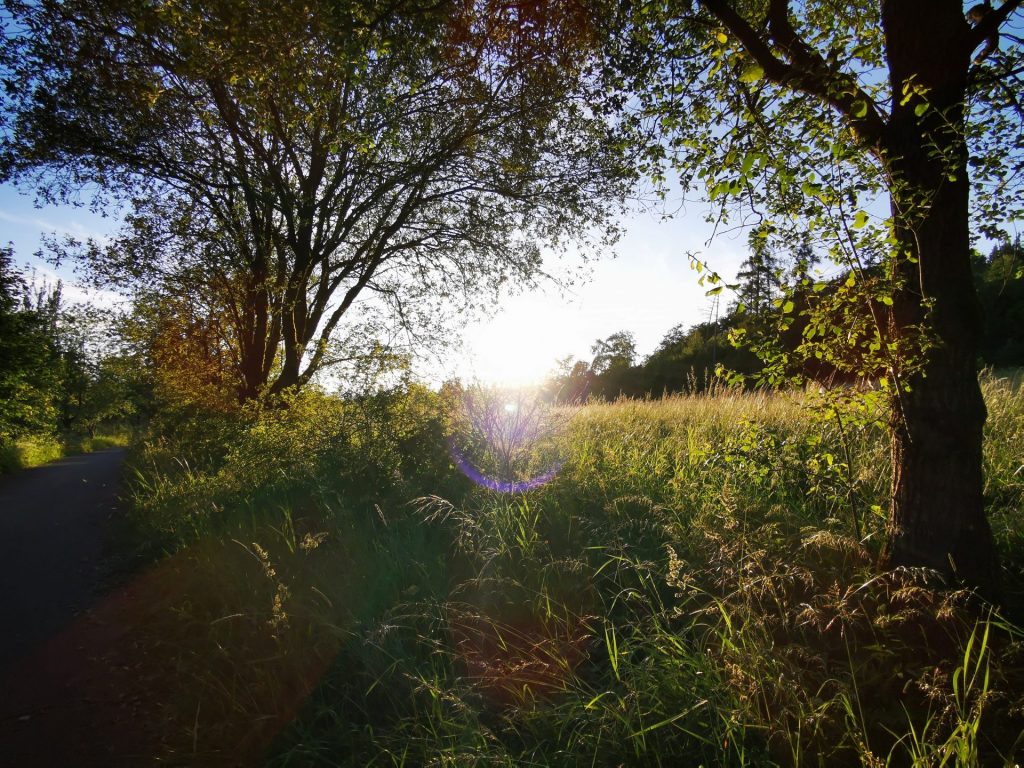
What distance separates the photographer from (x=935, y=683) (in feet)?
6.83

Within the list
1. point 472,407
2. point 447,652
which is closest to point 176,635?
point 447,652

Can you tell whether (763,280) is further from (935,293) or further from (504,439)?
(504,439)

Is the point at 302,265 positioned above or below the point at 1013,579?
above

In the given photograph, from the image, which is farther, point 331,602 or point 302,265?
point 302,265

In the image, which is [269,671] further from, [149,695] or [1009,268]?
[1009,268]

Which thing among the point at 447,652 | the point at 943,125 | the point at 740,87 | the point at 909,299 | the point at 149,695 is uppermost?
the point at 740,87

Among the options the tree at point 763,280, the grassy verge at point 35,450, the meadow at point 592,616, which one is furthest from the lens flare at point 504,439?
the grassy verge at point 35,450

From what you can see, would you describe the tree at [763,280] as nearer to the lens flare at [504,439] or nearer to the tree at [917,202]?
the tree at [917,202]

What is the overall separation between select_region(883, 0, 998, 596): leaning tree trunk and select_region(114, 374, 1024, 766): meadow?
329 mm

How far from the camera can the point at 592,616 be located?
3037 mm

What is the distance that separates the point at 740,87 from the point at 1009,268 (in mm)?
1714

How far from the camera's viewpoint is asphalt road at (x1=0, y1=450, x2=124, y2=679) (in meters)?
4.52

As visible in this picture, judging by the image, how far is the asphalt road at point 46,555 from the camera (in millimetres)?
4520

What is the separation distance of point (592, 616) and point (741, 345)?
6.37 feet
